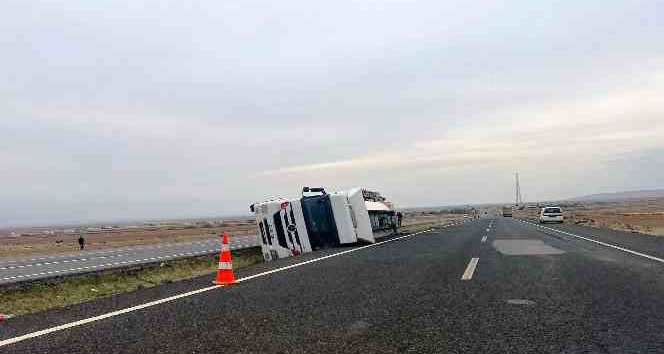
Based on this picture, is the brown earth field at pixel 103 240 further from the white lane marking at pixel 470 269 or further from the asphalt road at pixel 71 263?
the white lane marking at pixel 470 269

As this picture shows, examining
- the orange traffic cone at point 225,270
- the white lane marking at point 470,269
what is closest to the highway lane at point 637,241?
the white lane marking at point 470,269

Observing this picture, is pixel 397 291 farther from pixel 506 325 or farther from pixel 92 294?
pixel 92 294

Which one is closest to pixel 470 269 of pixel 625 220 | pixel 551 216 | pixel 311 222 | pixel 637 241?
pixel 311 222

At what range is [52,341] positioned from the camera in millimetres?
5031

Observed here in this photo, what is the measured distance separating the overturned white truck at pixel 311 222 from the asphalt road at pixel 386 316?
29.4ft

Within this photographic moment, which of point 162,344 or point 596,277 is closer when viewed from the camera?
point 162,344

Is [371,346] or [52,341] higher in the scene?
[52,341]

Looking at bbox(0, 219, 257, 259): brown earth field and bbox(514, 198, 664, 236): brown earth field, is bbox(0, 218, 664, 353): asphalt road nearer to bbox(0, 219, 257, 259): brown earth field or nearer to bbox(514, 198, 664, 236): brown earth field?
bbox(514, 198, 664, 236): brown earth field

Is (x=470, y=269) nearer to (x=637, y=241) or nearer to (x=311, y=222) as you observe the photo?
(x=311, y=222)

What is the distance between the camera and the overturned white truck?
1925cm

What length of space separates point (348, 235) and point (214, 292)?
11.8 m

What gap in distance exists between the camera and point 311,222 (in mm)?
19500

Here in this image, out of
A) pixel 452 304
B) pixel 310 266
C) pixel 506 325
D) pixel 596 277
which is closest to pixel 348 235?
pixel 310 266

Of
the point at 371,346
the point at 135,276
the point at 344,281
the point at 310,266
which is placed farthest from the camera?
the point at 135,276
